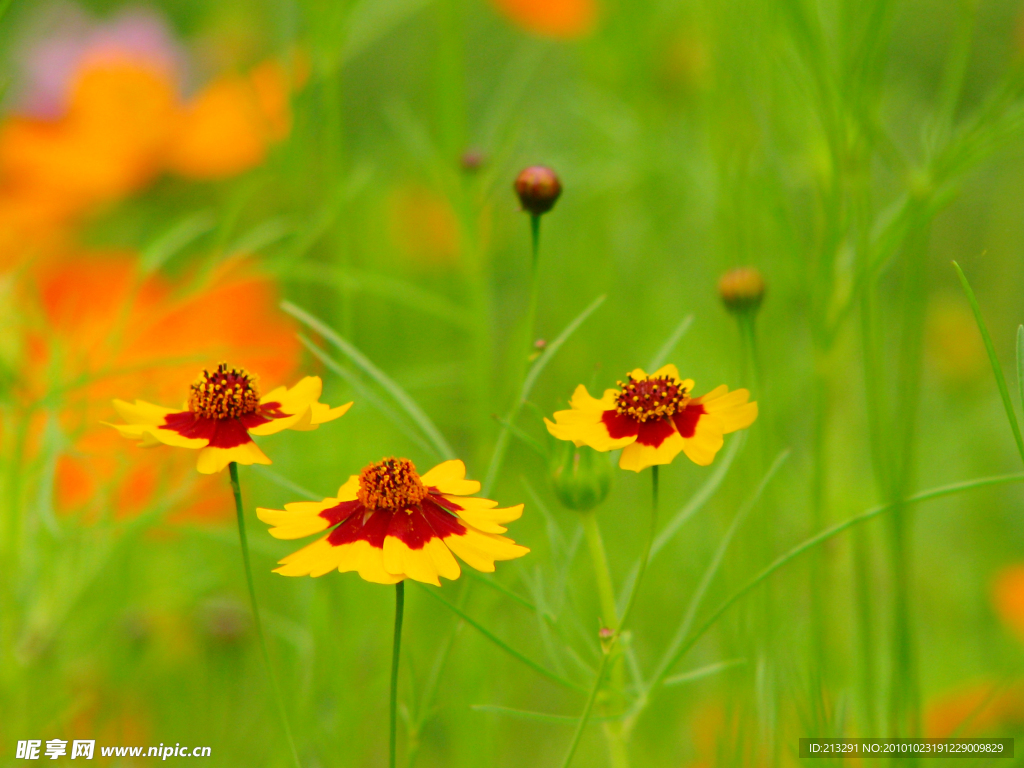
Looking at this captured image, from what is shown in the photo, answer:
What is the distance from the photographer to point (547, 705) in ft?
2.76

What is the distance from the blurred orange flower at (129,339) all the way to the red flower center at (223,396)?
0.27 m

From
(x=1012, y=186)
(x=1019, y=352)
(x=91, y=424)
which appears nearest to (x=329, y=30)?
(x=91, y=424)

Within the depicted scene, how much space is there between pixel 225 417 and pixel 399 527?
0.25 feet

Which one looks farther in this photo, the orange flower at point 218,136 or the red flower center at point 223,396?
the orange flower at point 218,136

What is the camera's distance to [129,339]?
0.74 metres

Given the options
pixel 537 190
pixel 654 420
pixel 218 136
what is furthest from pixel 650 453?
pixel 218 136

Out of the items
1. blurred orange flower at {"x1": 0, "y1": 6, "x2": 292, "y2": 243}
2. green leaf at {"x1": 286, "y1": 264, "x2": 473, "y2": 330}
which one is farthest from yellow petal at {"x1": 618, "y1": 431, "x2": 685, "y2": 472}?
blurred orange flower at {"x1": 0, "y1": 6, "x2": 292, "y2": 243}

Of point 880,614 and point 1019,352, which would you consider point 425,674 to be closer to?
point 880,614

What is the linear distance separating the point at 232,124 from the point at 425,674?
0.60m

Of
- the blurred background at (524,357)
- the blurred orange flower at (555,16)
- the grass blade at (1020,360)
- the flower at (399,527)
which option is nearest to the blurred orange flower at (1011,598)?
the blurred background at (524,357)

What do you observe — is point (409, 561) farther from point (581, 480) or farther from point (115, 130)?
point (115, 130)

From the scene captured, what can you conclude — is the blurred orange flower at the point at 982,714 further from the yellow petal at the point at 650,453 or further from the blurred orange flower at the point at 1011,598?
the yellow petal at the point at 650,453

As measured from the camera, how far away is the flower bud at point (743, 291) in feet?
1.31

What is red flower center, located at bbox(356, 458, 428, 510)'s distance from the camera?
308 mm
